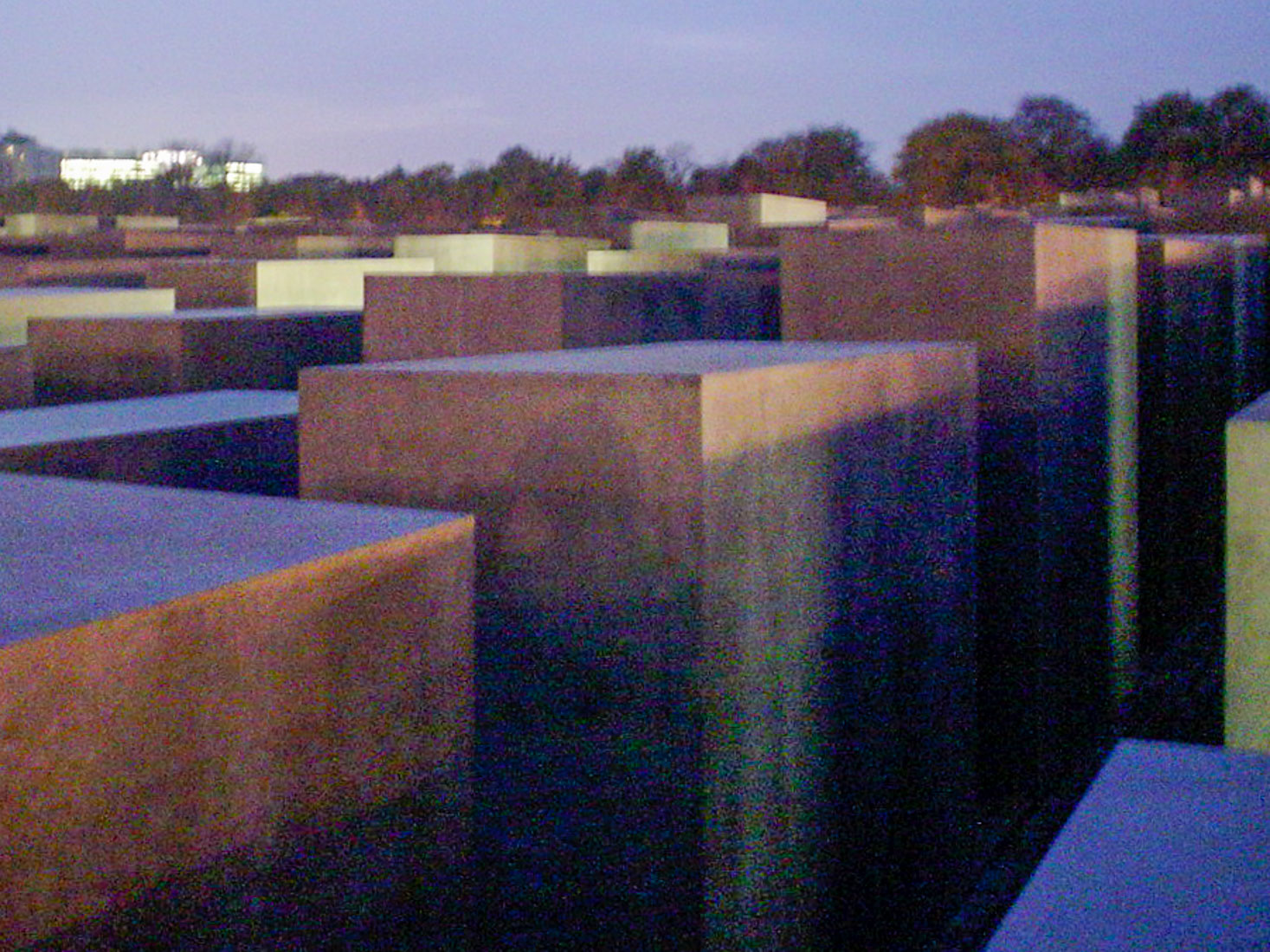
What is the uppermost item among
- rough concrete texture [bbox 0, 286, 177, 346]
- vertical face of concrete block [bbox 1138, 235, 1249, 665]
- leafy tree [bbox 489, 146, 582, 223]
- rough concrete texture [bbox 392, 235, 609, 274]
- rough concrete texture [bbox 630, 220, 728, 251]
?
leafy tree [bbox 489, 146, 582, 223]

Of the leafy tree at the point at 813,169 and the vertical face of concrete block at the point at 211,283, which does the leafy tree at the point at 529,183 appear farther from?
the vertical face of concrete block at the point at 211,283

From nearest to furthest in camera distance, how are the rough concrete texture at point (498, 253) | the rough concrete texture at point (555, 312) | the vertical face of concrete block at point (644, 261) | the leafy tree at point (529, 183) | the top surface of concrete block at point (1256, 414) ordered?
1. the top surface of concrete block at point (1256, 414)
2. the rough concrete texture at point (555, 312)
3. the vertical face of concrete block at point (644, 261)
4. the rough concrete texture at point (498, 253)
5. the leafy tree at point (529, 183)

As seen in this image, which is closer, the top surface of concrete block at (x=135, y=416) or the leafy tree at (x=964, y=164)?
the top surface of concrete block at (x=135, y=416)

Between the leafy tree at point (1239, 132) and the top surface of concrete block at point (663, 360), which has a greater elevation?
the leafy tree at point (1239, 132)

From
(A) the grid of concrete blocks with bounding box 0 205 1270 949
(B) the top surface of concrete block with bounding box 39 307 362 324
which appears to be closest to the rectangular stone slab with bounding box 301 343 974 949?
(A) the grid of concrete blocks with bounding box 0 205 1270 949

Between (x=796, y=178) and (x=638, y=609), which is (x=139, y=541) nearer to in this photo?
(x=638, y=609)

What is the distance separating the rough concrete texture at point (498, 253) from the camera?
659 inches

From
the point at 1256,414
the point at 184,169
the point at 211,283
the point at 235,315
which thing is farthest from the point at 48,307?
the point at 184,169

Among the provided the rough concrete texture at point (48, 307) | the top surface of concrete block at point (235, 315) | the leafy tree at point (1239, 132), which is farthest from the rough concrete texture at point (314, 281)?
the leafy tree at point (1239, 132)

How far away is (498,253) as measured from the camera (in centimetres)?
1677

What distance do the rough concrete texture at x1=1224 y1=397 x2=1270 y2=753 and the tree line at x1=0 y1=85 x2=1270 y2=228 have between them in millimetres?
31117

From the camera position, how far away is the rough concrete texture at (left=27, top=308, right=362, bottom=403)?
9.25 metres

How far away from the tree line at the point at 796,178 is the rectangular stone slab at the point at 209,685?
Result: 31.5 meters

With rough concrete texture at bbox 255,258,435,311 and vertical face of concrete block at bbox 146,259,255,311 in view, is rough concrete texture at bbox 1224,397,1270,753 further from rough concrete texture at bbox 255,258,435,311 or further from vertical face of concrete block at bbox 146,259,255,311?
vertical face of concrete block at bbox 146,259,255,311
